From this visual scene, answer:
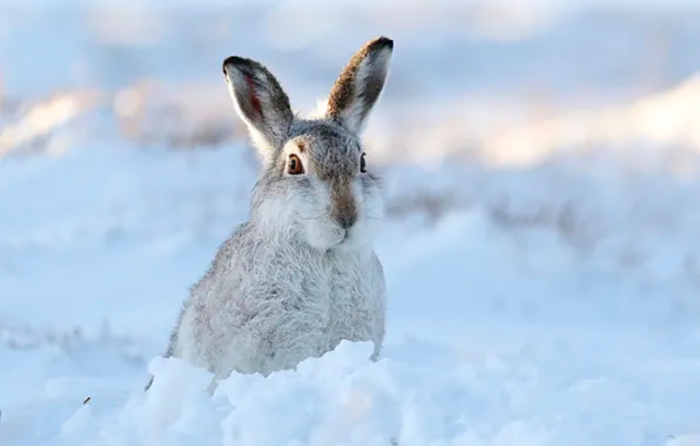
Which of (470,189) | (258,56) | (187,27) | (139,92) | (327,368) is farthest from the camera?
(187,27)

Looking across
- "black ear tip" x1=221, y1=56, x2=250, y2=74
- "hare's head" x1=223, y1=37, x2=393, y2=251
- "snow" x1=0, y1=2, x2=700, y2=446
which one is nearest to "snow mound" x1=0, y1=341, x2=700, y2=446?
"snow" x1=0, y1=2, x2=700, y2=446

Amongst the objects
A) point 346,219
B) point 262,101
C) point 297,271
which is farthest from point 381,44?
point 297,271

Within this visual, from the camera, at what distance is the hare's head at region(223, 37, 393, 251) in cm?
458

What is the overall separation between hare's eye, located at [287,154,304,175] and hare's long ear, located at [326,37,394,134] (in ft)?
1.23

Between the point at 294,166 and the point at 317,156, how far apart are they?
131 mm

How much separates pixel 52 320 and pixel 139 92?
20.7 feet

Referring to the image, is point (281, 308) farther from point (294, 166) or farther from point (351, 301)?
point (294, 166)

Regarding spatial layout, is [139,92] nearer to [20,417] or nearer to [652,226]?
[652,226]

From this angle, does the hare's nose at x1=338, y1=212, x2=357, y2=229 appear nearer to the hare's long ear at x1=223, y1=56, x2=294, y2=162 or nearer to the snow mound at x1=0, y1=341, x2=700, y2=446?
the hare's long ear at x1=223, y1=56, x2=294, y2=162

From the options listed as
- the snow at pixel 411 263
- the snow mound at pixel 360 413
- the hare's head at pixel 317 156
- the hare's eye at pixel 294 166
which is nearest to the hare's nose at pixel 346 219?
the hare's head at pixel 317 156

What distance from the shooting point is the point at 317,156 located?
471cm

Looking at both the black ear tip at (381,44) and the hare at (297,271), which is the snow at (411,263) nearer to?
the hare at (297,271)

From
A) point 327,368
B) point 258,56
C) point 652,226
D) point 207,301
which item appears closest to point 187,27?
point 258,56

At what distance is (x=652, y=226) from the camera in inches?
409
